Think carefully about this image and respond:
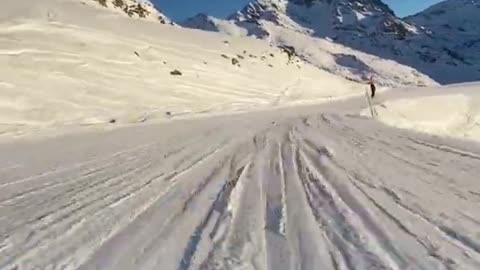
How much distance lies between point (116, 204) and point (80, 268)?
6.08 feet

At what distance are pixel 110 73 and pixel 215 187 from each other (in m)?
15.8

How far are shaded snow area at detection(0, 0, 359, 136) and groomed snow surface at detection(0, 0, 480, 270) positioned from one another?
120mm

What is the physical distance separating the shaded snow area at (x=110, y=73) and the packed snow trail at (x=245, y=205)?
5.87 m

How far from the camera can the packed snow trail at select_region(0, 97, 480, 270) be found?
5.24m

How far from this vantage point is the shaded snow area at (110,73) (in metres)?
17.1

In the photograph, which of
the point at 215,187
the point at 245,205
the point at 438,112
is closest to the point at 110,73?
the point at 438,112

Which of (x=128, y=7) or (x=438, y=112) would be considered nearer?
(x=438, y=112)

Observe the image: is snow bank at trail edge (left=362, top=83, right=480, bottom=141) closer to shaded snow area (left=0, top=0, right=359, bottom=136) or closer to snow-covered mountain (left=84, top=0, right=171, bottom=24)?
shaded snow area (left=0, top=0, right=359, bottom=136)

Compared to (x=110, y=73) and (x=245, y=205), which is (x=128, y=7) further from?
(x=245, y=205)

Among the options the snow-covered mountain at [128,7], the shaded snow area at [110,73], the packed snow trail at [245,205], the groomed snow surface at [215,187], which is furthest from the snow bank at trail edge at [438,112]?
the snow-covered mountain at [128,7]

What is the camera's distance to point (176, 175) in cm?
845

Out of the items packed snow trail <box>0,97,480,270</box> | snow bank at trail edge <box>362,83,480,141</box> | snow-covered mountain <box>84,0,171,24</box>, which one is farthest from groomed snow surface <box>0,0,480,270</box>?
snow-covered mountain <box>84,0,171,24</box>

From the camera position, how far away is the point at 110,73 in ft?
74.1

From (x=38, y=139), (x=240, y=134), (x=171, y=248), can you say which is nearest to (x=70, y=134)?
(x=38, y=139)
